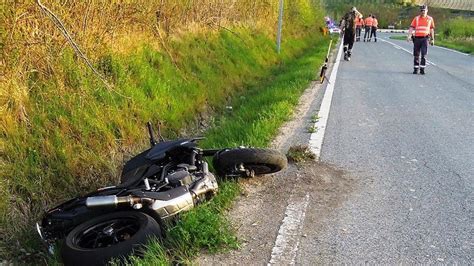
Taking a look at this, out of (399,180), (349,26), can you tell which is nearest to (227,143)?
(399,180)

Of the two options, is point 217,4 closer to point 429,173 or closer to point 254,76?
point 254,76

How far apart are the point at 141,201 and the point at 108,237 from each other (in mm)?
310

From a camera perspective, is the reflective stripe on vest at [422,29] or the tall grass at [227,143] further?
the reflective stripe on vest at [422,29]

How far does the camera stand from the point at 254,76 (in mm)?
11680

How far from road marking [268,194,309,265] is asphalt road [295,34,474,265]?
Answer: 5 cm

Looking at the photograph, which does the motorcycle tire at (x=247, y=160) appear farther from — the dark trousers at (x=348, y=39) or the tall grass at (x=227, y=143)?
the dark trousers at (x=348, y=39)

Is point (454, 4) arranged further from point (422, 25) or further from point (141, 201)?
point (141, 201)

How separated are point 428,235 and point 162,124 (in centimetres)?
427

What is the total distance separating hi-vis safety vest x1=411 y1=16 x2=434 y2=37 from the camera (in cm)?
1224

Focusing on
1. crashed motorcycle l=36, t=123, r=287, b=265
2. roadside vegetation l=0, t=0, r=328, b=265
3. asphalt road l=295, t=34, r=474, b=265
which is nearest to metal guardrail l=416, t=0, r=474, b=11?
asphalt road l=295, t=34, r=474, b=265

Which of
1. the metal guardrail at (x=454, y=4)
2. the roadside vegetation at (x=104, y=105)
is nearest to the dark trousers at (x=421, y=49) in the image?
the roadside vegetation at (x=104, y=105)

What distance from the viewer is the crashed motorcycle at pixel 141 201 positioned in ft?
10.2

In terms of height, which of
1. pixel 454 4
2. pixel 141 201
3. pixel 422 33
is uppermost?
pixel 454 4

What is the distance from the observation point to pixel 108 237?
324 cm
